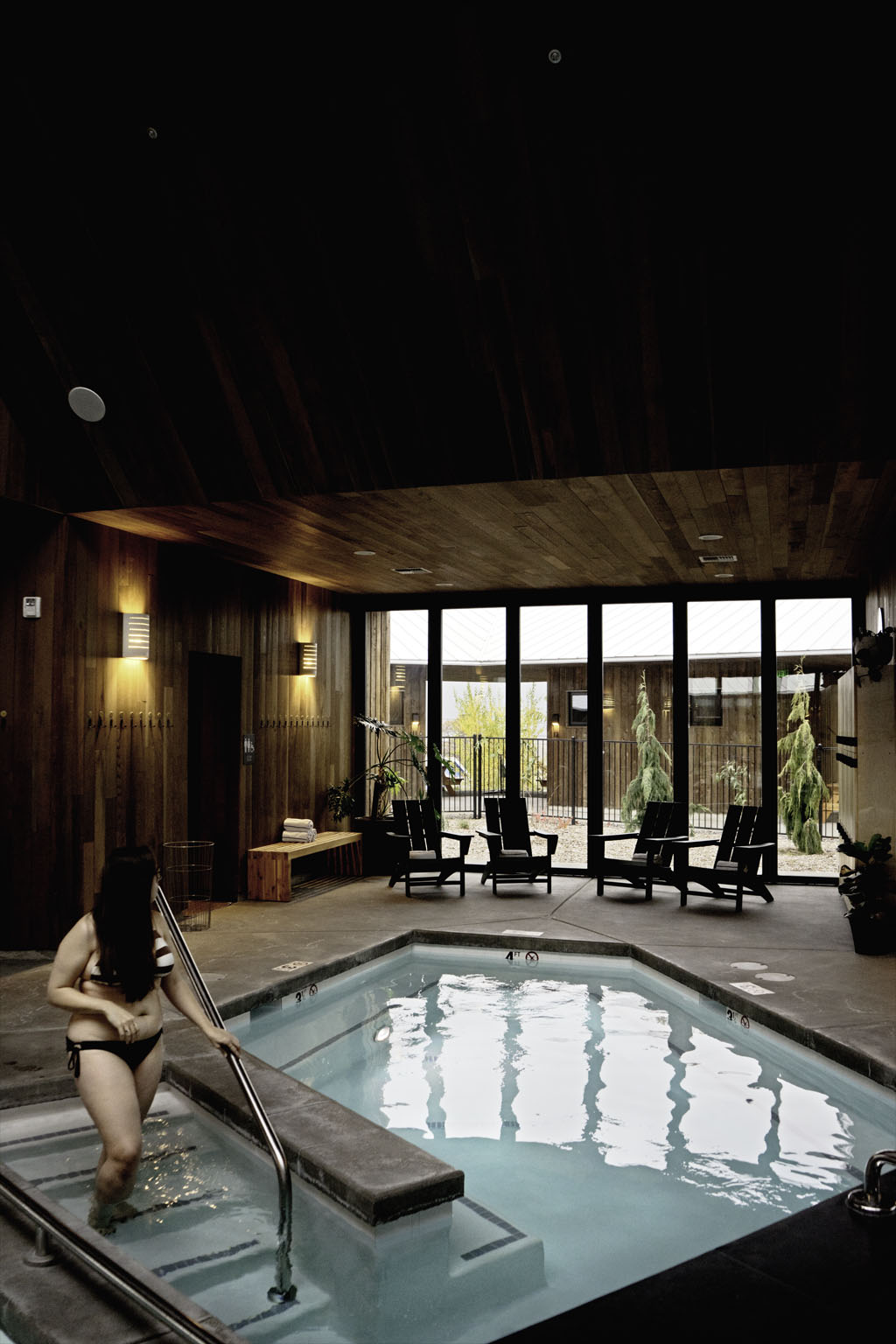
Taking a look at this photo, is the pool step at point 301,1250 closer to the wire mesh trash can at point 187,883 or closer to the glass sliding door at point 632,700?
the wire mesh trash can at point 187,883

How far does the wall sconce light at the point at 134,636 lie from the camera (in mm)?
8070

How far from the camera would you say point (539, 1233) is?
12.9 ft

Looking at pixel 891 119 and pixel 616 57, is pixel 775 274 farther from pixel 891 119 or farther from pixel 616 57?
pixel 616 57

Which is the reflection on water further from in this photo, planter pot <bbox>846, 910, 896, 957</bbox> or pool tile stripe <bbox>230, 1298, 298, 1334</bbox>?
planter pot <bbox>846, 910, 896, 957</bbox>

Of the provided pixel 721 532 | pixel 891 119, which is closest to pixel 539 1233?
pixel 891 119

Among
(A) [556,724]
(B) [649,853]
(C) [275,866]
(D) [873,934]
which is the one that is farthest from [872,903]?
(C) [275,866]

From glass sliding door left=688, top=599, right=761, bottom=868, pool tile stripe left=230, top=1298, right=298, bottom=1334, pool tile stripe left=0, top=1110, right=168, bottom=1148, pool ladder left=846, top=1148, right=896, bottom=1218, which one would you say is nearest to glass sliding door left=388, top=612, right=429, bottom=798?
glass sliding door left=688, top=599, right=761, bottom=868

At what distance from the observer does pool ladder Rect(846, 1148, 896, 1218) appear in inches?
101

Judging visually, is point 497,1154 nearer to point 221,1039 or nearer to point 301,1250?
point 301,1250

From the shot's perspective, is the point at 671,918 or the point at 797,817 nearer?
the point at 671,918

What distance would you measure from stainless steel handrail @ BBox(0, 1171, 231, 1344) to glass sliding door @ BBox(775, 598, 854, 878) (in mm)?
9251

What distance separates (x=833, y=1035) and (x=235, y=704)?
6.20 m

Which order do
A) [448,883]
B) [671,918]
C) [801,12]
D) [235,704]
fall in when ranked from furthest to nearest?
[448,883] → [235,704] → [671,918] → [801,12]

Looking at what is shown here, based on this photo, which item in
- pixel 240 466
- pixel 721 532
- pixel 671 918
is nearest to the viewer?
pixel 240 466
